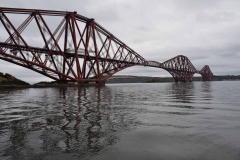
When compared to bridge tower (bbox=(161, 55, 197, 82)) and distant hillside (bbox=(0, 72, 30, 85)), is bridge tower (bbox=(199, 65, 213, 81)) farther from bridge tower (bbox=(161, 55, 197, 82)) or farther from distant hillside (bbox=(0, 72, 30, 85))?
distant hillside (bbox=(0, 72, 30, 85))

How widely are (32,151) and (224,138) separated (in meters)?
5.02

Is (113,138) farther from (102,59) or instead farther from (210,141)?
(102,59)

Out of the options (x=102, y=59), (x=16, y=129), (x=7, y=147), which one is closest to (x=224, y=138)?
(x=7, y=147)

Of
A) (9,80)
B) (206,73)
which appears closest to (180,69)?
(206,73)

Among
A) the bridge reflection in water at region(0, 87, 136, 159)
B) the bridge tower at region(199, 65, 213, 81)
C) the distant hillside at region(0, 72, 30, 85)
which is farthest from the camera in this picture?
the bridge tower at region(199, 65, 213, 81)

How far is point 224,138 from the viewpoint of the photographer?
213 inches

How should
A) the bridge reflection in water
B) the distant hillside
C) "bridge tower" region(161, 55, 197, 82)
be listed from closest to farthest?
the bridge reflection in water, the distant hillside, "bridge tower" region(161, 55, 197, 82)

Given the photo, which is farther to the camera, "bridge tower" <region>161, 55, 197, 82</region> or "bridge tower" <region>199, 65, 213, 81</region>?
"bridge tower" <region>199, 65, 213, 81</region>

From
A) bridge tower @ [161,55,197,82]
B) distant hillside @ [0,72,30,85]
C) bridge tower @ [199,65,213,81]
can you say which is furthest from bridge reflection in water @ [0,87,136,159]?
bridge tower @ [199,65,213,81]

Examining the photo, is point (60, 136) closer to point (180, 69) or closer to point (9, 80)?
point (9, 80)

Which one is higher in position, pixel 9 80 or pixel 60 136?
pixel 9 80

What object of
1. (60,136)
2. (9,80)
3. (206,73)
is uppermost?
(206,73)

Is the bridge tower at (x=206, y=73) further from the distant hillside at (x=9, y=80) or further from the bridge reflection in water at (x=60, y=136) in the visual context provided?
the bridge reflection in water at (x=60, y=136)

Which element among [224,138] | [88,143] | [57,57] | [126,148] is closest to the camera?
[126,148]
